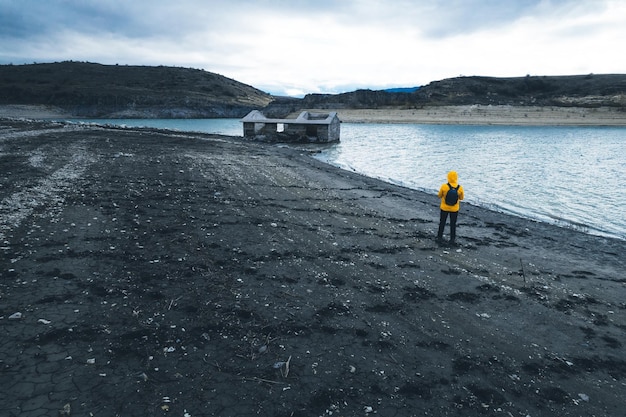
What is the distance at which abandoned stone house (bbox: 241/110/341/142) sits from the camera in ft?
140

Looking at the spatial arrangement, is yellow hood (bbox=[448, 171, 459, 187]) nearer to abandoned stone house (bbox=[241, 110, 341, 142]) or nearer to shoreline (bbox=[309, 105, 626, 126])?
abandoned stone house (bbox=[241, 110, 341, 142])

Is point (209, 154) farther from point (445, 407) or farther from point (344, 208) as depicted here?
point (445, 407)

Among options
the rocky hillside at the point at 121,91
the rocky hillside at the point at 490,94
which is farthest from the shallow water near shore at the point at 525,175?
the rocky hillside at the point at 121,91

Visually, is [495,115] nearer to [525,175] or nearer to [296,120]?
[296,120]

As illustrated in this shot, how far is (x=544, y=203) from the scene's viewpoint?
18.2 m

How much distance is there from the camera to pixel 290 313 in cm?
636

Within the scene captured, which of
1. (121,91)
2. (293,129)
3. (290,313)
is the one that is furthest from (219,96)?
(290,313)

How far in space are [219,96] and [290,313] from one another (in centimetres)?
13160

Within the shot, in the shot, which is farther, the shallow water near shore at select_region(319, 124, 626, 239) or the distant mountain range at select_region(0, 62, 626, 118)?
the distant mountain range at select_region(0, 62, 626, 118)

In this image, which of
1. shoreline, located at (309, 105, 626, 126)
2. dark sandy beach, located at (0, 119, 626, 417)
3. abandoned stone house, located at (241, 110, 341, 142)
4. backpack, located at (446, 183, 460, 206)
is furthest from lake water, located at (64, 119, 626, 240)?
shoreline, located at (309, 105, 626, 126)

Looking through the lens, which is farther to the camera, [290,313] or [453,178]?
[453,178]

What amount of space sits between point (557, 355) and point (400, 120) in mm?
92790

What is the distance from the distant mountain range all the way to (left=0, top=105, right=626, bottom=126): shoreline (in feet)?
8.89

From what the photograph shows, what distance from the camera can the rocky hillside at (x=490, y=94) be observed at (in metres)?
84.9
